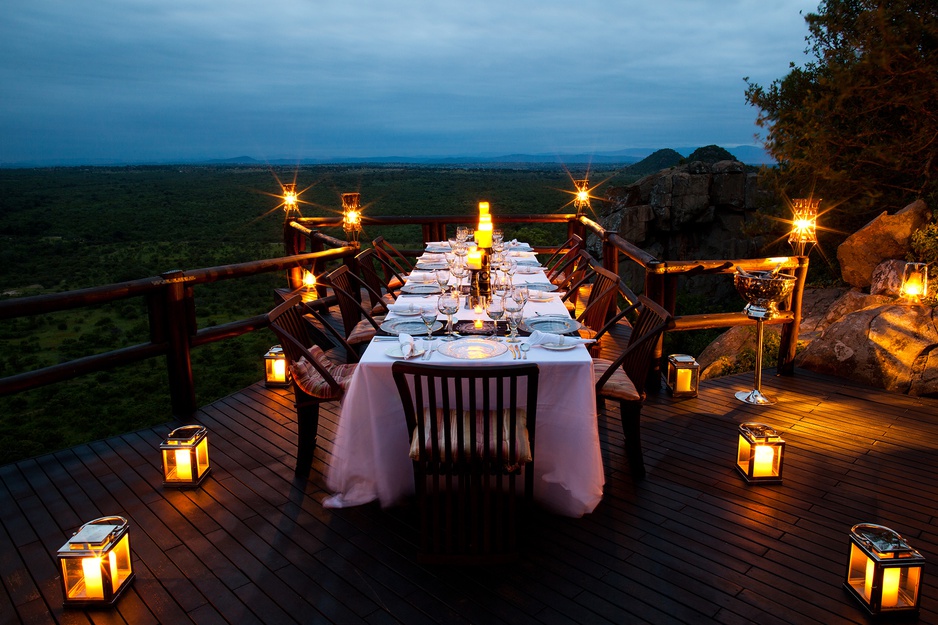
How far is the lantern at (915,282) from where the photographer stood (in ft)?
17.7

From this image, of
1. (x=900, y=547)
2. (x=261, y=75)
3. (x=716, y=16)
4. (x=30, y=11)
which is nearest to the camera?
(x=900, y=547)

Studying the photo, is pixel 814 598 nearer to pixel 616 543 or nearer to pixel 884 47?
pixel 616 543

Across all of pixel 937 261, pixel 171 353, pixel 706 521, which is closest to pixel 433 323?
pixel 706 521

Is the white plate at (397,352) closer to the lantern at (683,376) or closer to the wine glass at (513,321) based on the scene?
the wine glass at (513,321)

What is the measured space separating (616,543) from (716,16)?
55.9 meters

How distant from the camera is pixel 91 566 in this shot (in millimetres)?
2297

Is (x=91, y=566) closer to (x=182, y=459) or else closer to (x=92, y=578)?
(x=92, y=578)

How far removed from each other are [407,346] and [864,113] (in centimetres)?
958

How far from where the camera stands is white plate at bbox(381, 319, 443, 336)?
11.1ft

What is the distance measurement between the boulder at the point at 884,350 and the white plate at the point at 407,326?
3.58 metres

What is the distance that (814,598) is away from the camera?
235cm

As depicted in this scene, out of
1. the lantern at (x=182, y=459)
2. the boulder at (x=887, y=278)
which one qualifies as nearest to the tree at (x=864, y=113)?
the boulder at (x=887, y=278)

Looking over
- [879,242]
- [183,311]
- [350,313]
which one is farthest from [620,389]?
[879,242]

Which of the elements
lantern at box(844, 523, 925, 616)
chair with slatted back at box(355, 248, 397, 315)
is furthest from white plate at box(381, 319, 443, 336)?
lantern at box(844, 523, 925, 616)
